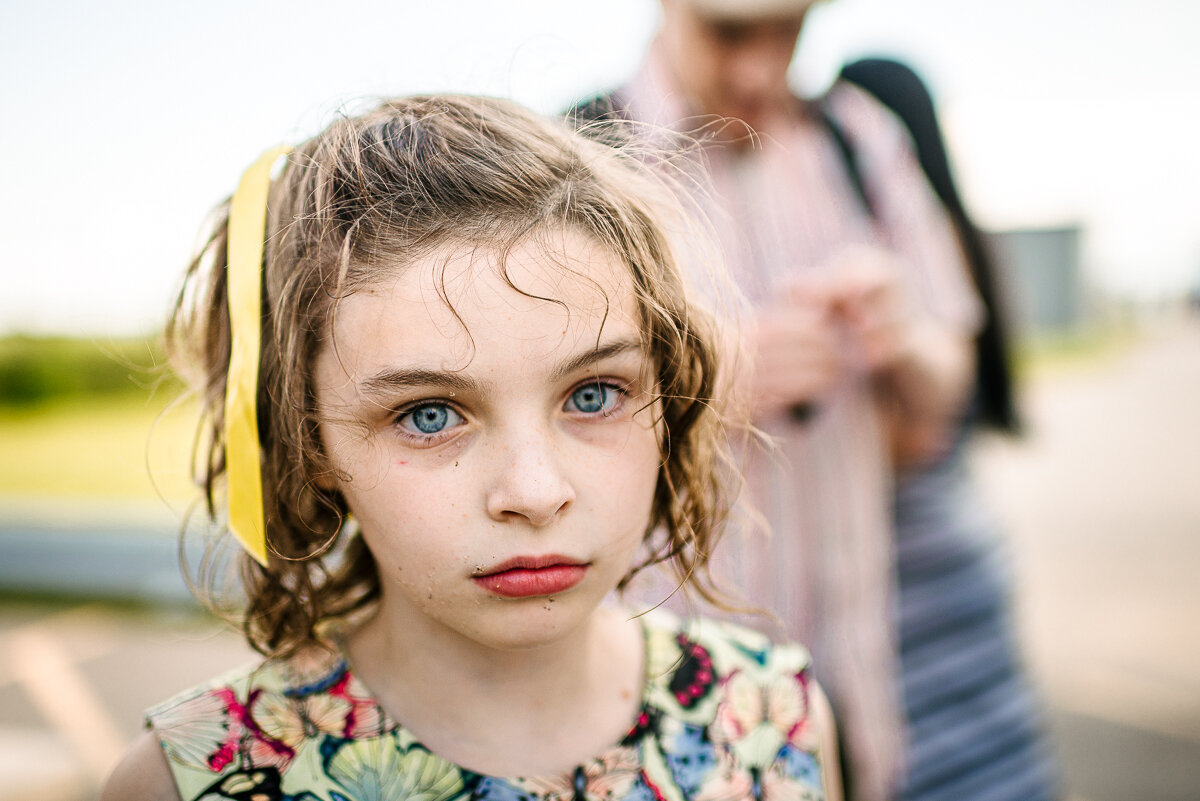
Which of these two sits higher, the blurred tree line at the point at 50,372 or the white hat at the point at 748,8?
the white hat at the point at 748,8

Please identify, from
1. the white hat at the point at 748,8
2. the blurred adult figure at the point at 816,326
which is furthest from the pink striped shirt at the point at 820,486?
the white hat at the point at 748,8

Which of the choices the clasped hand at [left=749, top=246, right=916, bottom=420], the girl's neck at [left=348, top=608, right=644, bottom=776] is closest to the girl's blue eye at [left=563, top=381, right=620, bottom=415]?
the girl's neck at [left=348, top=608, right=644, bottom=776]

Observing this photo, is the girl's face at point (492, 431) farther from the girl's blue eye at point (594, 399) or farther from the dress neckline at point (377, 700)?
the dress neckline at point (377, 700)

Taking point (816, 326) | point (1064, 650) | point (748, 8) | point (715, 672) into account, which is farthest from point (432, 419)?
point (1064, 650)

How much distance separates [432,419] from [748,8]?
3.12ft

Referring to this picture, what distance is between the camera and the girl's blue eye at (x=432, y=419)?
75cm

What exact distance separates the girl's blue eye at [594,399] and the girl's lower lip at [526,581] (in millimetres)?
143

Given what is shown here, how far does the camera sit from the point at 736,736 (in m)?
0.97

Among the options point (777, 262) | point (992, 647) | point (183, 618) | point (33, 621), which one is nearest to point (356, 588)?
point (777, 262)

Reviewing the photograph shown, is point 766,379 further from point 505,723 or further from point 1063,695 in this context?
point 1063,695

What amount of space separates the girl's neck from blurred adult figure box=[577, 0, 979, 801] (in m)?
0.51

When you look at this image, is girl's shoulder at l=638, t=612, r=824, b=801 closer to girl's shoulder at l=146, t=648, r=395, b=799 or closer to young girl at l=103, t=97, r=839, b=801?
young girl at l=103, t=97, r=839, b=801

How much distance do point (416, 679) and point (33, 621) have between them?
4397mm

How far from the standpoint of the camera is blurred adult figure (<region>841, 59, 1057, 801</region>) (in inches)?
63.3
